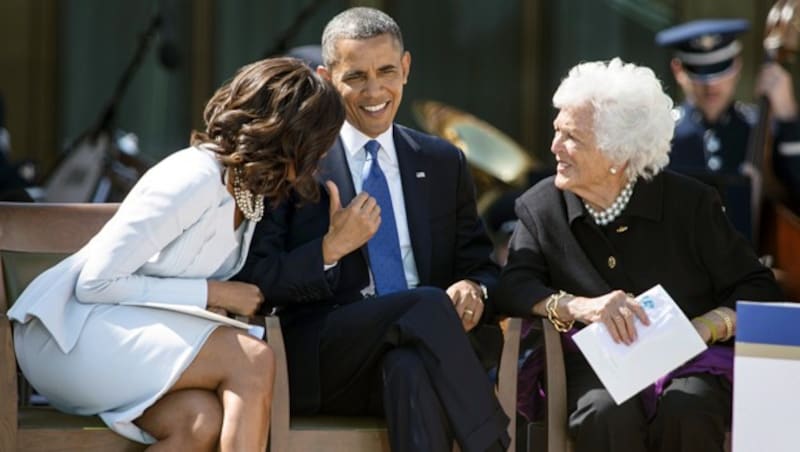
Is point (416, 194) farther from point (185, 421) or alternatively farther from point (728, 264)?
point (185, 421)

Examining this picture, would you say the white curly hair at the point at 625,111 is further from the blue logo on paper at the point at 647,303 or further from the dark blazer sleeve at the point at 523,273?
the blue logo on paper at the point at 647,303

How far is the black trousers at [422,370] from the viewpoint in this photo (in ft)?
16.1

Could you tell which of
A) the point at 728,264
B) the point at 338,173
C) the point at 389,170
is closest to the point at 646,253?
the point at 728,264

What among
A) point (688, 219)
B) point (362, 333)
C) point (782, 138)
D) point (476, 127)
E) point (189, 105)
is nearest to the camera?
point (362, 333)

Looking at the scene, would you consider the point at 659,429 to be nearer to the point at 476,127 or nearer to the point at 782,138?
the point at 782,138

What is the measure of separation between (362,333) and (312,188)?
422 mm

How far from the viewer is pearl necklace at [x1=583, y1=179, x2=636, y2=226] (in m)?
5.43

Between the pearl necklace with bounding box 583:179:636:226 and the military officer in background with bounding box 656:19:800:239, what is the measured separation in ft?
4.52

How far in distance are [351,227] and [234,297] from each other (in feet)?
1.27

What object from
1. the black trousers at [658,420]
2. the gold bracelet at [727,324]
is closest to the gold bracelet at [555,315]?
the black trousers at [658,420]

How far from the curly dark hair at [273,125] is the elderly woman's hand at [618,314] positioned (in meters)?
0.84

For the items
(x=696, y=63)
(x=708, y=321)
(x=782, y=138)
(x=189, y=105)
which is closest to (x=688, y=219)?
(x=708, y=321)

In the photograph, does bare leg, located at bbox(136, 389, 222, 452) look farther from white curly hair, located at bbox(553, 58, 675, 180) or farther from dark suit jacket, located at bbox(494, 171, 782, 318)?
white curly hair, located at bbox(553, 58, 675, 180)

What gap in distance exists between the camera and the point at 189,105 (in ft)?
32.6
